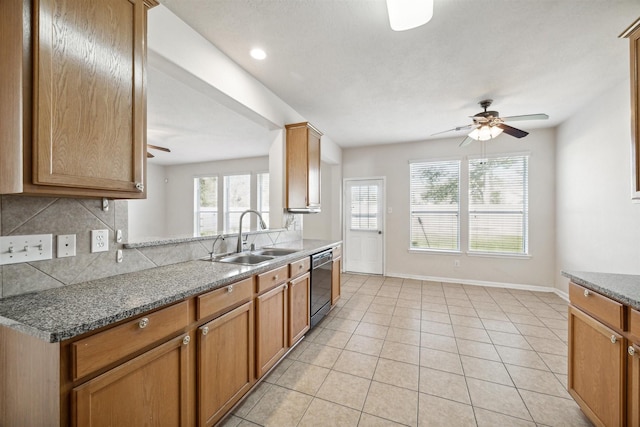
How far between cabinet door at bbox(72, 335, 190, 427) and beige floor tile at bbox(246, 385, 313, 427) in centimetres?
53

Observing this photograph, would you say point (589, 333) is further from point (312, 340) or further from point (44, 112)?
point (44, 112)

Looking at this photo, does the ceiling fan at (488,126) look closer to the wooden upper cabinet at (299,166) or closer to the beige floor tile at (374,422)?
the wooden upper cabinet at (299,166)

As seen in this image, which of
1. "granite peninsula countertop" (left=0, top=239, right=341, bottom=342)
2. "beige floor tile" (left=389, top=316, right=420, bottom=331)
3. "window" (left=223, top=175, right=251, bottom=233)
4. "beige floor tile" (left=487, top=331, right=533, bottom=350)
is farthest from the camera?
"window" (left=223, top=175, right=251, bottom=233)

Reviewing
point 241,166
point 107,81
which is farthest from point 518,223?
point 241,166

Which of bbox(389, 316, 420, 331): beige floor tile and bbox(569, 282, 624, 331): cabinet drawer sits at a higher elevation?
bbox(569, 282, 624, 331): cabinet drawer

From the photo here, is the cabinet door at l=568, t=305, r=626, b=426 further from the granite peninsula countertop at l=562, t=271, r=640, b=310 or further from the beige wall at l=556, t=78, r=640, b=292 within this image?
the beige wall at l=556, t=78, r=640, b=292

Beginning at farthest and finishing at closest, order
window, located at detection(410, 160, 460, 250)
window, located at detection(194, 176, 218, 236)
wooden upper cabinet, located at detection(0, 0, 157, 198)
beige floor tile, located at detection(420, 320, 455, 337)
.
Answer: window, located at detection(194, 176, 218, 236)
window, located at detection(410, 160, 460, 250)
beige floor tile, located at detection(420, 320, 455, 337)
wooden upper cabinet, located at detection(0, 0, 157, 198)

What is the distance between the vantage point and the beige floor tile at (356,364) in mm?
2172

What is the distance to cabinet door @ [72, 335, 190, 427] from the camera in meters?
0.94

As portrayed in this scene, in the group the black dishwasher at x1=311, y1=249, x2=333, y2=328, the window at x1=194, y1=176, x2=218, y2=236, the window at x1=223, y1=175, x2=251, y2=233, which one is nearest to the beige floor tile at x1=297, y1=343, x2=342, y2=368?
the black dishwasher at x1=311, y1=249, x2=333, y2=328

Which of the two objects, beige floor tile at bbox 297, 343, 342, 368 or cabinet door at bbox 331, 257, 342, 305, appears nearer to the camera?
beige floor tile at bbox 297, 343, 342, 368

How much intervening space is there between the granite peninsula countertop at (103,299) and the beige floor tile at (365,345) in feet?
4.60

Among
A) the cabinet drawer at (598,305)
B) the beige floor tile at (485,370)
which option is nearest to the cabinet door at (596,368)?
the cabinet drawer at (598,305)

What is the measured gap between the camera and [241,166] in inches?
274
